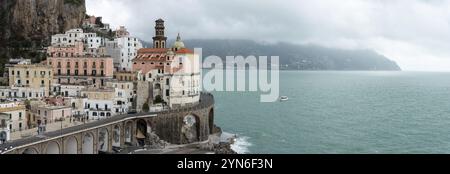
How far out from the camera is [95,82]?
88500 mm

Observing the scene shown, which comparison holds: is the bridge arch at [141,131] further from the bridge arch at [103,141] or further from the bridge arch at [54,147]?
the bridge arch at [54,147]

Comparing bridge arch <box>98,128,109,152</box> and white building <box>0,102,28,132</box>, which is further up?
white building <box>0,102,28,132</box>

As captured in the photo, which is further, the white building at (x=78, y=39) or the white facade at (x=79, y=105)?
the white building at (x=78, y=39)

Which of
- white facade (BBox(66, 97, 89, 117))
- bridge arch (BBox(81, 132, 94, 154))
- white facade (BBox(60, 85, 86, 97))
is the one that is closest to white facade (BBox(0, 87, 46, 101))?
white facade (BBox(60, 85, 86, 97))

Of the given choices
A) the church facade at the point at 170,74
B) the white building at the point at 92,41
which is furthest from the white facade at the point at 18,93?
the white building at the point at 92,41

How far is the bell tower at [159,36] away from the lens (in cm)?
10062

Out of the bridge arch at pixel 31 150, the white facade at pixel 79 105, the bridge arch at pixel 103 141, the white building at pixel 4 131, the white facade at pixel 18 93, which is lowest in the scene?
the bridge arch at pixel 103 141

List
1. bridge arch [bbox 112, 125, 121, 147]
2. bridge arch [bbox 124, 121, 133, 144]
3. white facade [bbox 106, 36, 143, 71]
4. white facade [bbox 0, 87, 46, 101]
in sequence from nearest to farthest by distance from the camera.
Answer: bridge arch [bbox 112, 125, 121, 147]
bridge arch [bbox 124, 121, 133, 144]
white facade [bbox 0, 87, 46, 101]
white facade [bbox 106, 36, 143, 71]

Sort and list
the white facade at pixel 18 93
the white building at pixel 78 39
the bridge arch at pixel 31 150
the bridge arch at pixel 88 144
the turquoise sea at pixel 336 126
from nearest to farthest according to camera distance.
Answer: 1. the bridge arch at pixel 31 150
2. the bridge arch at pixel 88 144
3. the white facade at pixel 18 93
4. the turquoise sea at pixel 336 126
5. the white building at pixel 78 39

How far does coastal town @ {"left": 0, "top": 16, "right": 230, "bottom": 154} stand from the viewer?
203ft

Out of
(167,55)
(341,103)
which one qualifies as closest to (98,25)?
(167,55)

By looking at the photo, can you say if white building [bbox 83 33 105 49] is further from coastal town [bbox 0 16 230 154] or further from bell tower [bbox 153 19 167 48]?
bell tower [bbox 153 19 167 48]
